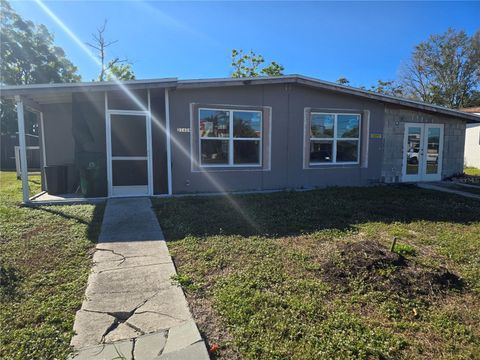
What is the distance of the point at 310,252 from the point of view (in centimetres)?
460

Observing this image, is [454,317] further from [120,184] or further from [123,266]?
[120,184]

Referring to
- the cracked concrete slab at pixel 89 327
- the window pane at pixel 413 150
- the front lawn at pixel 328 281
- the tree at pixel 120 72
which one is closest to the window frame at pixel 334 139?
the window pane at pixel 413 150

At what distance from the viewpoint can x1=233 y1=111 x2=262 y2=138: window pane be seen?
372 inches

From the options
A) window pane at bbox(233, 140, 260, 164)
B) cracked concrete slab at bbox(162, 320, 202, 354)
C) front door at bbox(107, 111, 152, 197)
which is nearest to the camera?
cracked concrete slab at bbox(162, 320, 202, 354)

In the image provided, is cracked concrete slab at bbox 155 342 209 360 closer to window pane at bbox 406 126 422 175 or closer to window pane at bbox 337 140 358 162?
window pane at bbox 337 140 358 162

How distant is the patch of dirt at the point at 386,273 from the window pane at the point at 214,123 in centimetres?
589

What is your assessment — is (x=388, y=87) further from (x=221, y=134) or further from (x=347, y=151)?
(x=221, y=134)

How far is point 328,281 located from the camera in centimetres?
369

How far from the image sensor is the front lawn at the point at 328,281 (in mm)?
2596

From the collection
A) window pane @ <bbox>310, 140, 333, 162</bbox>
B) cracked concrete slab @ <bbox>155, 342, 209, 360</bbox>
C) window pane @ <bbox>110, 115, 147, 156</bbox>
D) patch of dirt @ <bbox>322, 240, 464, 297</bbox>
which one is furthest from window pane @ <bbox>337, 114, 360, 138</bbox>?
cracked concrete slab @ <bbox>155, 342, 209, 360</bbox>

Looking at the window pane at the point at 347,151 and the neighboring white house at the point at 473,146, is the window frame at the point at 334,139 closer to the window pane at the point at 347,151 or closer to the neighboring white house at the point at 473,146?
the window pane at the point at 347,151

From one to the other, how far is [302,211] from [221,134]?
371cm

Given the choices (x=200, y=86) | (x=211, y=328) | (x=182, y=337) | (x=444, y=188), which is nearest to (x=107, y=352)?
(x=182, y=337)

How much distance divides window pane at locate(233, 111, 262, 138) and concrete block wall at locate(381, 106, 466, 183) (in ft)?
15.8
